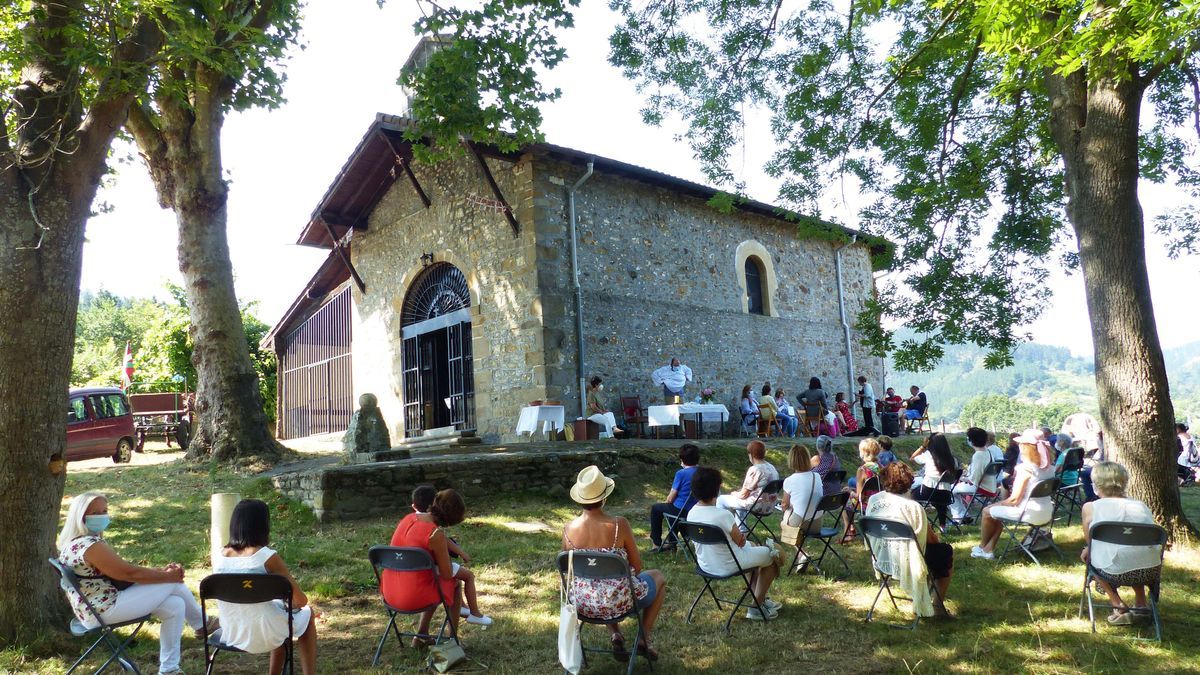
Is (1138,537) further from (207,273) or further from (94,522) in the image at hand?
(207,273)

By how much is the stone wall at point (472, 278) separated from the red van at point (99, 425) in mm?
4059

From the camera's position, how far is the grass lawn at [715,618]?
3966mm

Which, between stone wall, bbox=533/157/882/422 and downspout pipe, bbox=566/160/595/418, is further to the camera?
stone wall, bbox=533/157/882/422

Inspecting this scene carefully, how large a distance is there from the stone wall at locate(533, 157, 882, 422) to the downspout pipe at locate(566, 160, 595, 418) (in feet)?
0.31

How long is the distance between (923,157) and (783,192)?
1.70 m

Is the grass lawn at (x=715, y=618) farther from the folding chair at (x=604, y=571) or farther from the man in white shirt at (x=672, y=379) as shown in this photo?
the man in white shirt at (x=672, y=379)

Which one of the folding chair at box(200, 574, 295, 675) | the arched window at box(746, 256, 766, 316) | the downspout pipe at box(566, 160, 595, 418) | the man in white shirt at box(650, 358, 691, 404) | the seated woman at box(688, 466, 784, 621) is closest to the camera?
the folding chair at box(200, 574, 295, 675)

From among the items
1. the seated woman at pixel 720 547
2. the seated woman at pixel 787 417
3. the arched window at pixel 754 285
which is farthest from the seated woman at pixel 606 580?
the arched window at pixel 754 285

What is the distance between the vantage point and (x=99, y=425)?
13.4 m

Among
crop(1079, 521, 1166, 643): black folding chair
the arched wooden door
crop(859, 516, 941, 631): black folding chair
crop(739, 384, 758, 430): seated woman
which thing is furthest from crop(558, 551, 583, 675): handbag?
crop(739, 384, 758, 430): seated woman

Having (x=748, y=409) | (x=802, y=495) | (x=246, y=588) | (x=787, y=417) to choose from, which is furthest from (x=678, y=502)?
(x=787, y=417)

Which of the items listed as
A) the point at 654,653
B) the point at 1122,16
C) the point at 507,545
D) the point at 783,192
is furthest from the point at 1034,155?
the point at 654,653

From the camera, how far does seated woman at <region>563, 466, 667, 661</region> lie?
3.81 m

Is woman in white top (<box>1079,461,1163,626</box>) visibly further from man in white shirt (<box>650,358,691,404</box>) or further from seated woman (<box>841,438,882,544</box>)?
man in white shirt (<box>650,358,691,404</box>)
